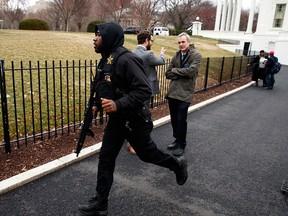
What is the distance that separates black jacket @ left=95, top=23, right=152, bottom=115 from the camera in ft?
8.39

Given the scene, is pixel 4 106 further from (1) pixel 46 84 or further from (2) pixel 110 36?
(2) pixel 110 36

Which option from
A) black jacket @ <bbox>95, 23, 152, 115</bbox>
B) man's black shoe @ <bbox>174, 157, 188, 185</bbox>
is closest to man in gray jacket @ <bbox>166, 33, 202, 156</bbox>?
man's black shoe @ <bbox>174, 157, 188, 185</bbox>

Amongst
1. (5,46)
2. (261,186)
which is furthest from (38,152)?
(5,46)

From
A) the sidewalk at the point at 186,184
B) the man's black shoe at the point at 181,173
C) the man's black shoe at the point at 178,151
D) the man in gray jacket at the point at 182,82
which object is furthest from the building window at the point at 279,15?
the man's black shoe at the point at 181,173

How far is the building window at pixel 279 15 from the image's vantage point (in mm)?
35594

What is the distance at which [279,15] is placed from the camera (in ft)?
118

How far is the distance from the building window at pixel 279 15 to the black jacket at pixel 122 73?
38846 millimetres

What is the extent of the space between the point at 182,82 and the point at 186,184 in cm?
165

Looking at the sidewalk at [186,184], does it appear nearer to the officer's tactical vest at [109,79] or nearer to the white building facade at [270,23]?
the officer's tactical vest at [109,79]

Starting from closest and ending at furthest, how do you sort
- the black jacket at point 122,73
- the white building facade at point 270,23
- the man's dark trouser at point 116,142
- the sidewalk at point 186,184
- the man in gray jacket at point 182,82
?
1. the black jacket at point 122,73
2. the man's dark trouser at point 116,142
3. the sidewalk at point 186,184
4. the man in gray jacket at point 182,82
5. the white building facade at point 270,23

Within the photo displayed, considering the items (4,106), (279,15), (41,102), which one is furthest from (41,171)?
(279,15)

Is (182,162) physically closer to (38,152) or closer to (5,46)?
(38,152)

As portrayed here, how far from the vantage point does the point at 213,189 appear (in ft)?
11.7

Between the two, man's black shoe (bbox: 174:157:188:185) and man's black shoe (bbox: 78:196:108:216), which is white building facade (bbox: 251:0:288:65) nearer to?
man's black shoe (bbox: 174:157:188:185)
